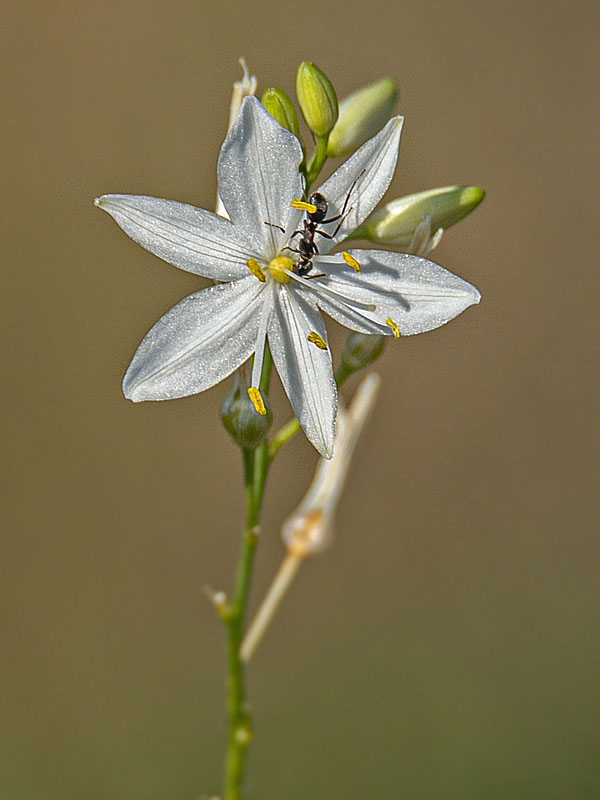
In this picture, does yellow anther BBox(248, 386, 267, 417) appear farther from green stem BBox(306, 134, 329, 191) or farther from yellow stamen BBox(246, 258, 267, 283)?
green stem BBox(306, 134, 329, 191)

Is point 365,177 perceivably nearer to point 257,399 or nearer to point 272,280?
→ point 272,280

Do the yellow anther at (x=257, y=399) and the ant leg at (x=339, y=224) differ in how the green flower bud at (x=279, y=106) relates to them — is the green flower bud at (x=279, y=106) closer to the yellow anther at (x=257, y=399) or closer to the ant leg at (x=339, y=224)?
the ant leg at (x=339, y=224)

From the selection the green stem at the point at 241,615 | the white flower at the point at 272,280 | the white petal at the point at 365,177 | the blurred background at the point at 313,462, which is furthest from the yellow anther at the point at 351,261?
the blurred background at the point at 313,462

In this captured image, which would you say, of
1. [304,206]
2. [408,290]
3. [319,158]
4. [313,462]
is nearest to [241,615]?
[408,290]

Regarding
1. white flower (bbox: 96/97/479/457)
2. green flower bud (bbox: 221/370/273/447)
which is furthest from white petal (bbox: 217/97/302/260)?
green flower bud (bbox: 221/370/273/447)

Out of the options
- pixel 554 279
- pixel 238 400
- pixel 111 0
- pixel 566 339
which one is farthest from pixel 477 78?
pixel 238 400

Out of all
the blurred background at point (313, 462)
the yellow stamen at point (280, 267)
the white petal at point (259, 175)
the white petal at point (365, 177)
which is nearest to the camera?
the white petal at point (259, 175)
